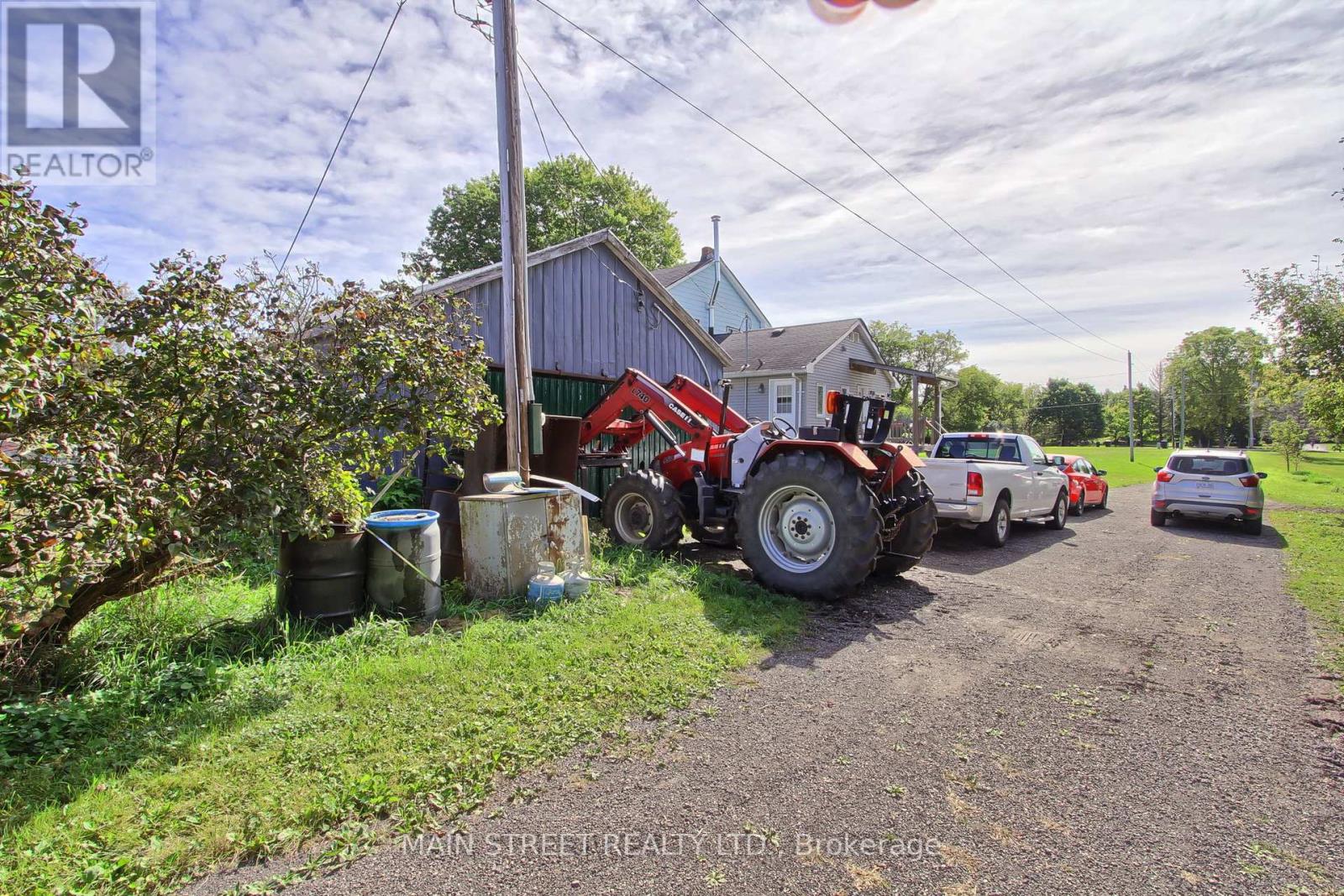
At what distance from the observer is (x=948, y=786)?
2914 mm

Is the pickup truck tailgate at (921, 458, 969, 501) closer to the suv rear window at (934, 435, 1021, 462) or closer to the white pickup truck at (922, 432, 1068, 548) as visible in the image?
the white pickup truck at (922, 432, 1068, 548)

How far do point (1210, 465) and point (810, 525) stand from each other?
10265 mm

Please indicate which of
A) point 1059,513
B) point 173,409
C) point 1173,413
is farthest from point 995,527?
point 1173,413

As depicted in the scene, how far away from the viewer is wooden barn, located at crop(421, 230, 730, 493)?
885cm

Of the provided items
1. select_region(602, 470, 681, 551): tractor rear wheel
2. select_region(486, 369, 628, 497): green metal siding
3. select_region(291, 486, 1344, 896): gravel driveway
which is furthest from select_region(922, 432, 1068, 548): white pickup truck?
select_region(486, 369, 628, 497): green metal siding

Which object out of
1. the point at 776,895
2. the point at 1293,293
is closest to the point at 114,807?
the point at 776,895

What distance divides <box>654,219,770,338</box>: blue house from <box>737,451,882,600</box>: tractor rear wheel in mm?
16741

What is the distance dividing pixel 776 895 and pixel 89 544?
3.31 m

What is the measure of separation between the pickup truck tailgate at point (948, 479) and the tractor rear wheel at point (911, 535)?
2409mm

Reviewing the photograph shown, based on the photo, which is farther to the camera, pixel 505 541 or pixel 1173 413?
pixel 1173 413

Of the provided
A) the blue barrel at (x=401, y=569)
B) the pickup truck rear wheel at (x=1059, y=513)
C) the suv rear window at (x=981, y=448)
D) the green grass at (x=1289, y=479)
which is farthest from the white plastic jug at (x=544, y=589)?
the green grass at (x=1289, y=479)

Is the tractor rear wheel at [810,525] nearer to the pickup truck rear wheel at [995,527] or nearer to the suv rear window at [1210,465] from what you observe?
the pickup truck rear wheel at [995,527]

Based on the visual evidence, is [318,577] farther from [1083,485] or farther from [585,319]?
[1083,485]

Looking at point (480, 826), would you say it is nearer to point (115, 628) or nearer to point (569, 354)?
point (115, 628)
